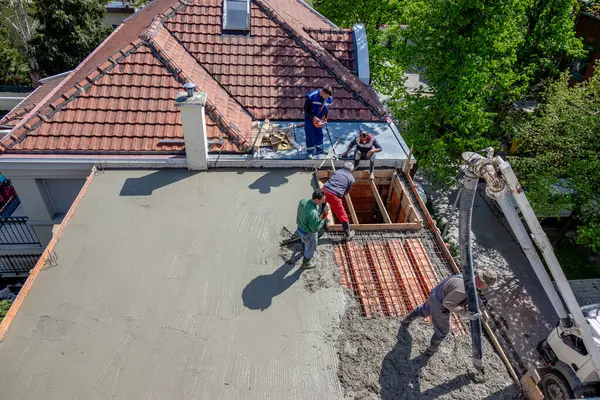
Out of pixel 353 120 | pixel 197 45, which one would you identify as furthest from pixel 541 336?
pixel 197 45

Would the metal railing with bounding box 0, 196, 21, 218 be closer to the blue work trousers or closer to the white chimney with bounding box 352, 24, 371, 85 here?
the blue work trousers

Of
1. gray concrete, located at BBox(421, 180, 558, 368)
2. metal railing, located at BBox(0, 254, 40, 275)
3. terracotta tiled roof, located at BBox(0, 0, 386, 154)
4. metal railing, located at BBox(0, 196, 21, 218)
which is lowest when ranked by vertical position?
gray concrete, located at BBox(421, 180, 558, 368)

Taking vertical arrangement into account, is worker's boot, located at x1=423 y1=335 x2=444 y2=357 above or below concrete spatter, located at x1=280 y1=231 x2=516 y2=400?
above

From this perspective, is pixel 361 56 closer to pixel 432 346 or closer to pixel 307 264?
pixel 307 264

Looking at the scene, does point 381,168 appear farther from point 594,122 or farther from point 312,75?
point 594,122

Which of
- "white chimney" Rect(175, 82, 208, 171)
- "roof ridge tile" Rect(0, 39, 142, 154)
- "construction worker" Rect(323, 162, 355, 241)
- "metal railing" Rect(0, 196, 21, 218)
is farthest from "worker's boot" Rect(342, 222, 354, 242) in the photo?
"metal railing" Rect(0, 196, 21, 218)

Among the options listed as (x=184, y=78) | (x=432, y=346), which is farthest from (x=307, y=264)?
(x=184, y=78)
